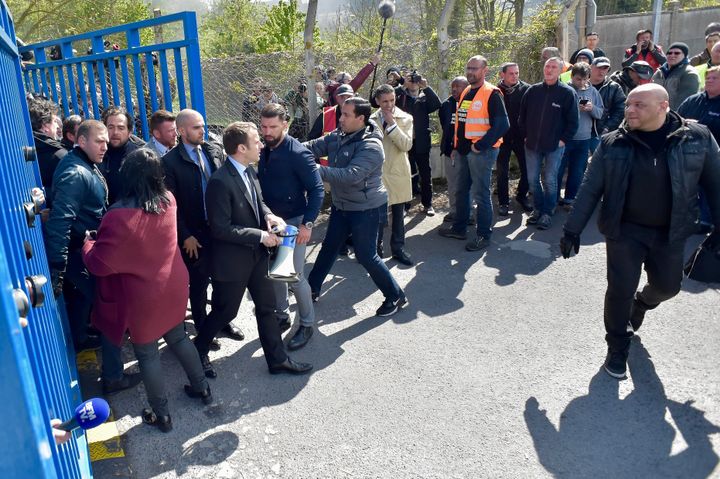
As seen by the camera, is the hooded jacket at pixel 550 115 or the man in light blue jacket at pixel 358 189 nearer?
the man in light blue jacket at pixel 358 189

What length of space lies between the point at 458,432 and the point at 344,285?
2585 millimetres

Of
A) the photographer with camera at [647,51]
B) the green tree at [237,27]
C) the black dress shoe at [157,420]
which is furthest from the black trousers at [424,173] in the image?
the green tree at [237,27]

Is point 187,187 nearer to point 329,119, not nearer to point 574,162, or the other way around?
point 329,119

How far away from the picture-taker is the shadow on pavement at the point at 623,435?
329 cm

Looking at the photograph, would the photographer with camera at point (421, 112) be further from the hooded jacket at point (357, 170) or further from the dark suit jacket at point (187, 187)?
the dark suit jacket at point (187, 187)

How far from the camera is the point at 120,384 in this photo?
14.1ft

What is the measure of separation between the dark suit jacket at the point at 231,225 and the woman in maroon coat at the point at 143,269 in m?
0.37

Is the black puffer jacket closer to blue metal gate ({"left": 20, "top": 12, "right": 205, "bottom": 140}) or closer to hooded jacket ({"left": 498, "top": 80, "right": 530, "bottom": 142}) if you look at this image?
blue metal gate ({"left": 20, "top": 12, "right": 205, "bottom": 140})

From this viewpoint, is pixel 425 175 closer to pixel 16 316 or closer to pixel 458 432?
pixel 458 432

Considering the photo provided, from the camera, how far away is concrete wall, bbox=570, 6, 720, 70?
17891mm

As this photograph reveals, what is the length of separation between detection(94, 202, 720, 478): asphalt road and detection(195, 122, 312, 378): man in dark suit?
0.39 metres

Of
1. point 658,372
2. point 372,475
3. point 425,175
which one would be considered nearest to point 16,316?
point 372,475

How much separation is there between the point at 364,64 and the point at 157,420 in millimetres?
6841

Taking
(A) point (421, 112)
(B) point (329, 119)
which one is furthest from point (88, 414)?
(A) point (421, 112)
